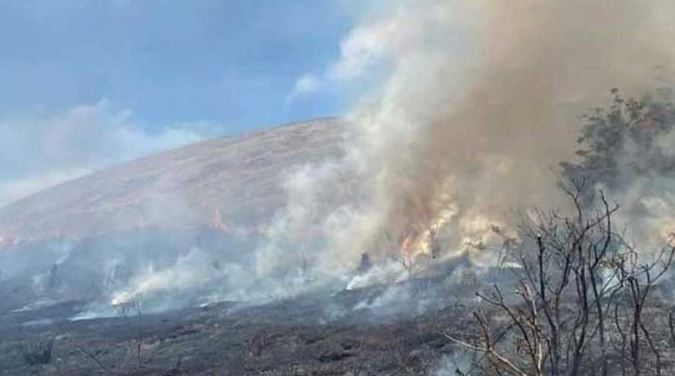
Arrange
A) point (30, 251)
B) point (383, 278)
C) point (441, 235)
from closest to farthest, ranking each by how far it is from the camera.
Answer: point (383, 278) → point (441, 235) → point (30, 251)

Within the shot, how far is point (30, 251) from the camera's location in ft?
318

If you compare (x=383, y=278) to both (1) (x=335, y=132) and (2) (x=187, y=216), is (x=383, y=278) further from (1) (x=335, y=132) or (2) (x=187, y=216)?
(1) (x=335, y=132)

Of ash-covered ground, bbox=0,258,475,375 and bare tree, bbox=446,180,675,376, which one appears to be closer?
bare tree, bbox=446,180,675,376

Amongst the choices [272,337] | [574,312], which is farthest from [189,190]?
[574,312]

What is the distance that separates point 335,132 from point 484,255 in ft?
219

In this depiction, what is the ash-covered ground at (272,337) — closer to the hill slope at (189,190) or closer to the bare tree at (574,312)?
the bare tree at (574,312)

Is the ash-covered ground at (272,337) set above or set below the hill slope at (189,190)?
below

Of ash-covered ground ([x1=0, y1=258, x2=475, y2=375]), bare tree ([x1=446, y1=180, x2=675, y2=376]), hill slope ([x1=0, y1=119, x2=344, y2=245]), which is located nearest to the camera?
bare tree ([x1=446, y1=180, x2=675, y2=376])

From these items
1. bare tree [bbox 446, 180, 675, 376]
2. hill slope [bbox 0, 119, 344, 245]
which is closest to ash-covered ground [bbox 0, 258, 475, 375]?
bare tree [bbox 446, 180, 675, 376]

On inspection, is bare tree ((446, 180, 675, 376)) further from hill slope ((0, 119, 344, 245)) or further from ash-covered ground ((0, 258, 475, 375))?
hill slope ((0, 119, 344, 245))

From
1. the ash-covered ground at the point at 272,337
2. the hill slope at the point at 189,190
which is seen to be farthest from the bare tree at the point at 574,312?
the hill slope at the point at 189,190

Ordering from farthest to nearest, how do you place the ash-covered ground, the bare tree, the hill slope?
the hill slope
the ash-covered ground
the bare tree

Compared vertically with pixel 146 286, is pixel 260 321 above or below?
below

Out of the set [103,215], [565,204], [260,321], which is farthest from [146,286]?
[103,215]
